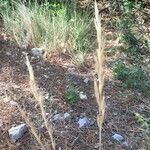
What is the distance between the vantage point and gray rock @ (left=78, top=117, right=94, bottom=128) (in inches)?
108

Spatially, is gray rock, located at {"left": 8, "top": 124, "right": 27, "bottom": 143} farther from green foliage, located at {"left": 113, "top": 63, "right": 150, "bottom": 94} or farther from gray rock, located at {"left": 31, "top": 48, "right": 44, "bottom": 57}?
gray rock, located at {"left": 31, "top": 48, "right": 44, "bottom": 57}

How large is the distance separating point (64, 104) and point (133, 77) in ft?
2.24

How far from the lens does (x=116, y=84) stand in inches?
127

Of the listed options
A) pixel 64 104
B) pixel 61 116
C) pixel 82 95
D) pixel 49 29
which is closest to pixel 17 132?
pixel 61 116

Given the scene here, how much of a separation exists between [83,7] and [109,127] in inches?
87.1

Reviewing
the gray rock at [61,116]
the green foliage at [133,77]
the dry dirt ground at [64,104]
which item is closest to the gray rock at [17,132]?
the dry dirt ground at [64,104]

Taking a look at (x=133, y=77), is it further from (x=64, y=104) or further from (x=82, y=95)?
(x=64, y=104)

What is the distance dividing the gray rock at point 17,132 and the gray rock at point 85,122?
40cm

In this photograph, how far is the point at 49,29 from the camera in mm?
3814

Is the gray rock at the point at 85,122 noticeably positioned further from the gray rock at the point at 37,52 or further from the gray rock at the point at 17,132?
the gray rock at the point at 37,52

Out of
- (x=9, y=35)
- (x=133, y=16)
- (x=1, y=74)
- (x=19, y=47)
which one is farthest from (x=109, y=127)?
(x=133, y=16)

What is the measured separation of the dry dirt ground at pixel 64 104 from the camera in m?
2.62

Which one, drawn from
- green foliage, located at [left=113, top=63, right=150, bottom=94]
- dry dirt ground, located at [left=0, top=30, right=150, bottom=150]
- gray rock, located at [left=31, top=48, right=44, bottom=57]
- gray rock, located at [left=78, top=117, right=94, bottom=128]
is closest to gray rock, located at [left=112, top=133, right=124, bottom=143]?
dry dirt ground, located at [left=0, top=30, right=150, bottom=150]

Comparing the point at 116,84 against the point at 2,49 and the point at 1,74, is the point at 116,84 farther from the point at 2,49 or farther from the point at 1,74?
the point at 2,49
